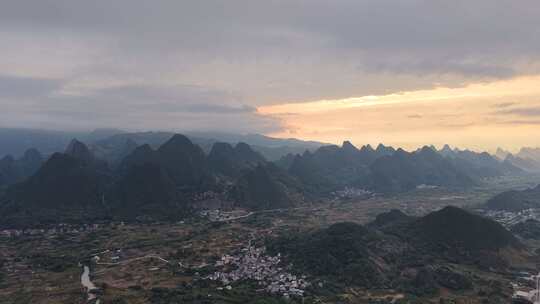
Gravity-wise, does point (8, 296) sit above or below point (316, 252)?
below

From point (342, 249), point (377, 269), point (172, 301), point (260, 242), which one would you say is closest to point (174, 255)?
point (260, 242)

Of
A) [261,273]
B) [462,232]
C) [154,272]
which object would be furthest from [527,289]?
[154,272]

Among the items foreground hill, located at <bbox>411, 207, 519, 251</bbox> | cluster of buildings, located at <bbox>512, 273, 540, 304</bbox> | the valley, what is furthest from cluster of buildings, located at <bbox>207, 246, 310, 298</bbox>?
foreground hill, located at <bbox>411, 207, 519, 251</bbox>

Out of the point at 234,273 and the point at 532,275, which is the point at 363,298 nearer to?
the point at 234,273

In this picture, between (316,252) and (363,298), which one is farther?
(316,252)

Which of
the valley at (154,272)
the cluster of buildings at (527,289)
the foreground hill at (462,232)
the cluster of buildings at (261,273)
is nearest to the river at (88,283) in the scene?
the valley at (154,272)

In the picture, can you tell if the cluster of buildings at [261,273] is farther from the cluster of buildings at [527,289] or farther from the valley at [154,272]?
the cluster of buildings at [527,289]

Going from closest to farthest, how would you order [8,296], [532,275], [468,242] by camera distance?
[8,296]
[532,275]
[468,242]
